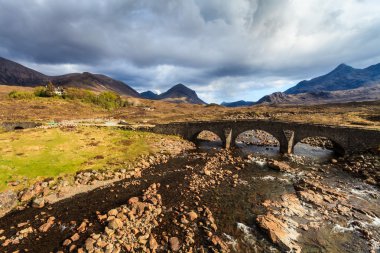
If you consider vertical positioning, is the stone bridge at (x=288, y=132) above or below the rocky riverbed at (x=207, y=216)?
above

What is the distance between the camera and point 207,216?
21.6 m

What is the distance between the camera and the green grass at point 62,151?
30125mm

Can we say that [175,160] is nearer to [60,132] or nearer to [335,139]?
[60,132]

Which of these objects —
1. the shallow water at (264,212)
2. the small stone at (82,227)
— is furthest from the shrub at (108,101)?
the small stone at (82,227)

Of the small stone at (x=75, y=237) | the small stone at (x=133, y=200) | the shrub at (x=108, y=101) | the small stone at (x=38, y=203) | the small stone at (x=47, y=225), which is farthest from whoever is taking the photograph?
the shrub at (x=108, y=101)

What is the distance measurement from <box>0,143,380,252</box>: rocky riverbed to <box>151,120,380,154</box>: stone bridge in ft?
28.6

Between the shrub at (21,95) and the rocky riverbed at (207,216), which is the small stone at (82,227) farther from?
the shrub at (21,95)

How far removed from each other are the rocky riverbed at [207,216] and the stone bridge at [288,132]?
8.71 meters

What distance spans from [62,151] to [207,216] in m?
30.1

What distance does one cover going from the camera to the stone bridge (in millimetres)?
40500

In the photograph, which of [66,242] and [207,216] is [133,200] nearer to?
[66,242]

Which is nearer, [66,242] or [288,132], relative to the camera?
[66,242]

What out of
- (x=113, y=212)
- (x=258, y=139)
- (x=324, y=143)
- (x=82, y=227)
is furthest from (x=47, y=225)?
(x=324, y=143)

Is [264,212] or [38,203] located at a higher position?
[264,212]
